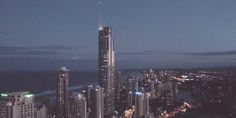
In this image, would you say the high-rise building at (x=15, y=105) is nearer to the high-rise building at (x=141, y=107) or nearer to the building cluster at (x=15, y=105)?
the building cluster at (x=15, y=105)

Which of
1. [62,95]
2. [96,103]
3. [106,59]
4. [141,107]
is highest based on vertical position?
[106,59]

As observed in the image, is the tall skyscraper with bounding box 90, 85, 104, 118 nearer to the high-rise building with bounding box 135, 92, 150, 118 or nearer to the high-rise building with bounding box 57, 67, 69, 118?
the high-rise building with bounding box 57, 67, 69, 118

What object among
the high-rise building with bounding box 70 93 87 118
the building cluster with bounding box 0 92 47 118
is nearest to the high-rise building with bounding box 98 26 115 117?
the high-rise building with bounding box 70 93 87 118

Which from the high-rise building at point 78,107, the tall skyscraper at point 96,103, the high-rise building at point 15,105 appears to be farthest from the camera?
the tall skyscraper at point 96,103

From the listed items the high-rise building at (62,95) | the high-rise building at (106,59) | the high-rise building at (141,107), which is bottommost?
the high-rise building at (141,107)

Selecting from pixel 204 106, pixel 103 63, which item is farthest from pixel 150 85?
pixel 204 106

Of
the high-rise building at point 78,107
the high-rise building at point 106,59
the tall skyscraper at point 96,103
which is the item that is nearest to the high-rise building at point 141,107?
the tall skyscraper at point 96,103

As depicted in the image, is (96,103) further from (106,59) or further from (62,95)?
(106,59)

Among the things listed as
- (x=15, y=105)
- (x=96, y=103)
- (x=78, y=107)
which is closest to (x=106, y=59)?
(x=96, y=103)
